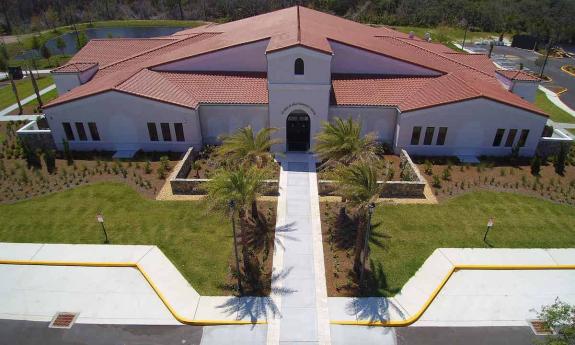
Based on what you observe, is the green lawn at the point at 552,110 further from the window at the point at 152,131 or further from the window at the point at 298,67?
the window at the point at 152,131

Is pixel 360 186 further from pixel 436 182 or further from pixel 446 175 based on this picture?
pixel 446 175

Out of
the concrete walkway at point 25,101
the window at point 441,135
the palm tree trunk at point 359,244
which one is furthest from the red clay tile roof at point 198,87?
the concrete walkway at point 25,101

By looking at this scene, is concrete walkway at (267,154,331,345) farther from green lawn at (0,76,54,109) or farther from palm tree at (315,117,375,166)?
green lawn at (0,76,54,109)

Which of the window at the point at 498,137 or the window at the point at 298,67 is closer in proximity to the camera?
the window at the point at 298,67

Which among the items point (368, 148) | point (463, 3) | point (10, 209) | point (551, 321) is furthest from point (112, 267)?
point (463, 3)

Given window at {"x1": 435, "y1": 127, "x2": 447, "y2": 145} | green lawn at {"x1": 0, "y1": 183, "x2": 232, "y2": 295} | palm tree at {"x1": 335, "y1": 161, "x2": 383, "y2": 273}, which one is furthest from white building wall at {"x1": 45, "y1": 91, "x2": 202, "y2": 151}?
window at {"x1": 435, "y1": 127, "x2": 447, "y2": 145}

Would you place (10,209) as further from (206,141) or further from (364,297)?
(364,297)
